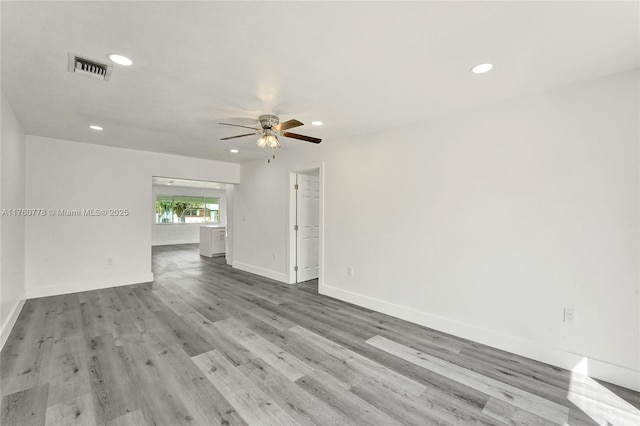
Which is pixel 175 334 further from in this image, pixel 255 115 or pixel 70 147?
pixel 70 147

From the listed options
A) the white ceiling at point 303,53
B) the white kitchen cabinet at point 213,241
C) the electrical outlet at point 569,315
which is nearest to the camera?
the white ceiling at point 303,53

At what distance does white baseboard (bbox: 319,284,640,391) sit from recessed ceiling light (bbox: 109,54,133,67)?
3664 mm

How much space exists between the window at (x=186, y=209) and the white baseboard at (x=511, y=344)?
1012cm

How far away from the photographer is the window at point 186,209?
1148 cm

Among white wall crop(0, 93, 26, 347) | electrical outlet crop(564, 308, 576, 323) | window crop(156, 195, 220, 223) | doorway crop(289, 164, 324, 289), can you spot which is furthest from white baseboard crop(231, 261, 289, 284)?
window crop(156, 195, 220, 223)

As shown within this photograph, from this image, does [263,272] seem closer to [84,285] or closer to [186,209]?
[84,285]

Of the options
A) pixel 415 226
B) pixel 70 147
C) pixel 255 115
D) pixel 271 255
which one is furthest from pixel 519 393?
pixel 70 147

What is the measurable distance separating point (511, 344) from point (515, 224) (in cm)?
117

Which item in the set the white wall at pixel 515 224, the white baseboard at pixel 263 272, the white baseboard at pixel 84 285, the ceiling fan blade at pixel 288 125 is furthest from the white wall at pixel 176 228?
the ceiling fan blade at pixel 288 125

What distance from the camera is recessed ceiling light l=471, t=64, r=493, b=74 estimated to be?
6.95 feet

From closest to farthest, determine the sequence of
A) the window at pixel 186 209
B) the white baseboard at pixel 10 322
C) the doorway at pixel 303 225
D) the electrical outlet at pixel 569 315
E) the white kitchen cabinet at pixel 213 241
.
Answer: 1. the electrical outlet at pixel 569 315
2. the white baseboard at pixel 10 322
3. the doorway at pixel 303 225
4. the white kitchen cabinet at pixel 213 241
5. the window at pixel 186 209

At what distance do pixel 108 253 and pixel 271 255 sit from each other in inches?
112

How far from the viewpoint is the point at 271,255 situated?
567 centimetres

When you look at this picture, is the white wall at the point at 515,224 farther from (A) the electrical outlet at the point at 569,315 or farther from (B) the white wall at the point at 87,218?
(B) the white wall at the point at 87,218
